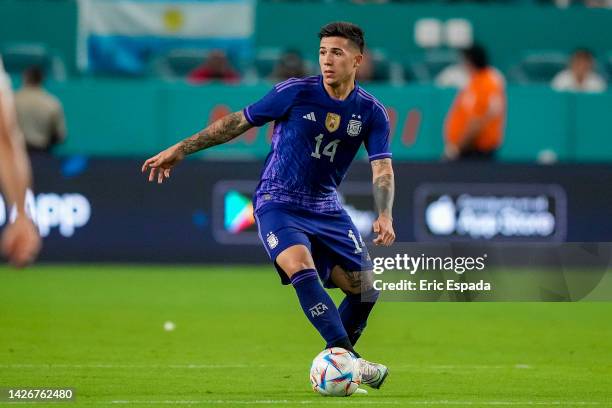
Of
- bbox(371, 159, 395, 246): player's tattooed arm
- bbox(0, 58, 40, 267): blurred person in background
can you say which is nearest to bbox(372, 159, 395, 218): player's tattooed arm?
bbox(371, 159, 395, 246): player's tattooed arm

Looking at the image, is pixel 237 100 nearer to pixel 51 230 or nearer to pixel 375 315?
pixel 51 230

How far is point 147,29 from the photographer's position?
2080 centimetres

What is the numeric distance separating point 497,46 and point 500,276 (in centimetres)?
1192

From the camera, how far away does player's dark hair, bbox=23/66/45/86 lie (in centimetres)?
1838

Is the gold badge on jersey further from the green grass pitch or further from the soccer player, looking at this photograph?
the green grass pitch

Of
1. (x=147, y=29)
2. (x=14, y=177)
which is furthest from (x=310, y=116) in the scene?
(x=147, y=29)

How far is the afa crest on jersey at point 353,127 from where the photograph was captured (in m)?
9.01

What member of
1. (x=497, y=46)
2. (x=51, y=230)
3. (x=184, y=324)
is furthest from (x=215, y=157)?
(x=184, y=324)

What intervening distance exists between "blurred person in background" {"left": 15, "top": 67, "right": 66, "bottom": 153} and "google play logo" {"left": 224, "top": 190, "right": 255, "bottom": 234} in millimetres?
2412

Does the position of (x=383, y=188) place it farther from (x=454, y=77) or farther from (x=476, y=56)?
(x=454, y=77)

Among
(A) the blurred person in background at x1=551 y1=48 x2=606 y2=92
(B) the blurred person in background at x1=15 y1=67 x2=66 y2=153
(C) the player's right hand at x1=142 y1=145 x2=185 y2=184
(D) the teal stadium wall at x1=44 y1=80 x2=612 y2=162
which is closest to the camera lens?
(C) the player's right hand at x1=142 y1=145 x2=185 y2=184

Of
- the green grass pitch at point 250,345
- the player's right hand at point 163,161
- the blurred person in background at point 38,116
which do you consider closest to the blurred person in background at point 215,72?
the blurred person in background at point 38,116

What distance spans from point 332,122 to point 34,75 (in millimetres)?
10189

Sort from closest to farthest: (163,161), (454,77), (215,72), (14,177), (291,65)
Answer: (14,177)
(163,161)
(291,65)
(215,72)
(454,77)
